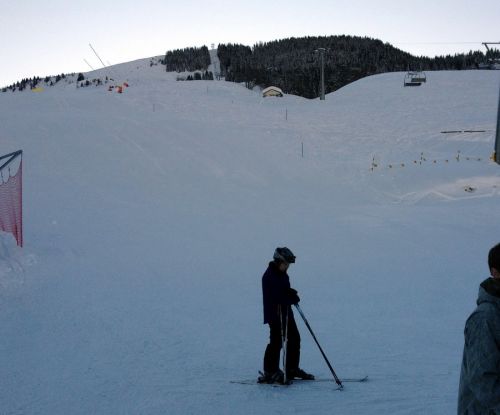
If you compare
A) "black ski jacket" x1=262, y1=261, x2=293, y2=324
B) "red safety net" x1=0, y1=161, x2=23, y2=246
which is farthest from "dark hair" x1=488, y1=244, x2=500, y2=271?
"red safety net" x1=0, y1=161, x2=23, y2=246

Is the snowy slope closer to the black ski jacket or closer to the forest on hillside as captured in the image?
the black ski jacket

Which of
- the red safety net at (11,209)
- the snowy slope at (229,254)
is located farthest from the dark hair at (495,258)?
the red safety net at (11,209)

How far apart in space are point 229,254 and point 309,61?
211ft

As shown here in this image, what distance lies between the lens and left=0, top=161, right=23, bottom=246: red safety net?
1133cm

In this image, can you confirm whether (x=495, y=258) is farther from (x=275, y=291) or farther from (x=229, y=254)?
(x=229, y=254)

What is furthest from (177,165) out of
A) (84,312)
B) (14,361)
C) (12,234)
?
(14,361)

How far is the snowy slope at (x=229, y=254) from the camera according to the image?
5.47m

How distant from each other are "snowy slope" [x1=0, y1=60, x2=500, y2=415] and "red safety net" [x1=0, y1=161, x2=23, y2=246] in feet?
1.84

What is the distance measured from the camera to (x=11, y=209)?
38.8 feet

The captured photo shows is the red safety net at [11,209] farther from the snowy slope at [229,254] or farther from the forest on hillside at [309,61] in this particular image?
the forest on hillside at [309,61]

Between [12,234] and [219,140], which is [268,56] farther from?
[12,234]

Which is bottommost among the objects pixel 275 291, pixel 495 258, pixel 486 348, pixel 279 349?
pixel 279 349

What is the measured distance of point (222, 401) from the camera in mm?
5031

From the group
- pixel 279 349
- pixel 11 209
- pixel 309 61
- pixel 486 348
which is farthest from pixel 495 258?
pixel 309 61
